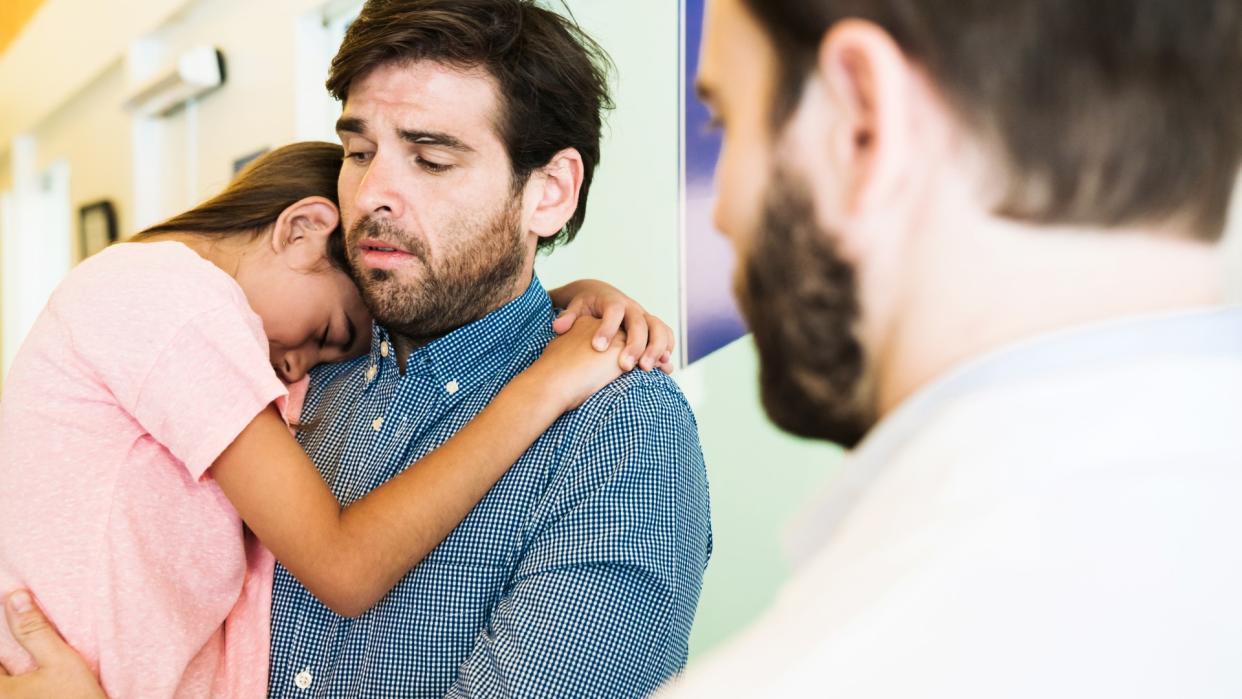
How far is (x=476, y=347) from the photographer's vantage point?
1471 millimetres

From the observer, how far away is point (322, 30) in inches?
125

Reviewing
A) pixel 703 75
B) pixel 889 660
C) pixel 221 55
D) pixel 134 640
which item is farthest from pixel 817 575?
pixel 221 55

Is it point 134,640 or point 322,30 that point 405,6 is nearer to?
point 134,640

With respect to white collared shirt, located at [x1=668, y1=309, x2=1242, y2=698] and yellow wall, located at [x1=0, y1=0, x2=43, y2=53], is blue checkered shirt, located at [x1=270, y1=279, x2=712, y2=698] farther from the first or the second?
yellow wall, located at [x1=0, y1=0, x2=43, y2=53]

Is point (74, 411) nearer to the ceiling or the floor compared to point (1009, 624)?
nearer to the floor

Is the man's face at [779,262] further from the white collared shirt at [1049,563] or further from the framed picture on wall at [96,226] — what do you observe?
the framed picture on wall at [96,226]

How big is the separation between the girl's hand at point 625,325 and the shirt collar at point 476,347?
0.05m

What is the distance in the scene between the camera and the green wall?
76.3 inches

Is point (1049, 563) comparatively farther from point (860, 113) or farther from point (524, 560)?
point (524, 560)

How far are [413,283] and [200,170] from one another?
9.60 ft

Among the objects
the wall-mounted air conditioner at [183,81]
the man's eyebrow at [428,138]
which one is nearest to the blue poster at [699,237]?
the man's eyebrow at [428,138]

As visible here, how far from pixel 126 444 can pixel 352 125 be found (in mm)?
503

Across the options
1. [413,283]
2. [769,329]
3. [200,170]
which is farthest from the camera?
[200,170]

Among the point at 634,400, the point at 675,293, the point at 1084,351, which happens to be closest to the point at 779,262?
the point at 1084,351
